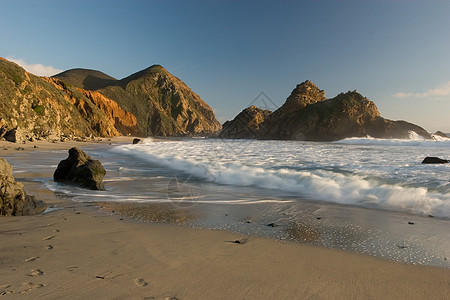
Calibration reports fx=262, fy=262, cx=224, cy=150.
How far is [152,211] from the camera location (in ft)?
16.6

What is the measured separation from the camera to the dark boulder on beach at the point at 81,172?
7184 millimetres

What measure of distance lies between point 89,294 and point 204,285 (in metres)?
0.90

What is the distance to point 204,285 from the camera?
2.25 metres

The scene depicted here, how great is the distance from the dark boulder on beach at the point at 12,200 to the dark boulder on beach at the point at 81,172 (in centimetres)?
237

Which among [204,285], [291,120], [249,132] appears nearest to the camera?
[204,285]

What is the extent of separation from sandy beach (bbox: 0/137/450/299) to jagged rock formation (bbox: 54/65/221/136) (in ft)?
526

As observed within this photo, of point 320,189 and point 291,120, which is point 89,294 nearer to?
point 320,189

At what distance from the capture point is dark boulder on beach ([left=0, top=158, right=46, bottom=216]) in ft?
14.4

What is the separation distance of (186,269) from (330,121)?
98933 mm

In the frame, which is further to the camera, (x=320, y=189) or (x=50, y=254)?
(x=320, y=189)

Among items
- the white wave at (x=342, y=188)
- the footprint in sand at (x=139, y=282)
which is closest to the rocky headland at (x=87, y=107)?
the white wave at (x=342, y=188)

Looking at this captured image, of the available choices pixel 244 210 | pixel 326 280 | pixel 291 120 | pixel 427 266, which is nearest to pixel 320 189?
pixel 244 210

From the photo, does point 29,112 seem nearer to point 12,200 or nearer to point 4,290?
point 12,200

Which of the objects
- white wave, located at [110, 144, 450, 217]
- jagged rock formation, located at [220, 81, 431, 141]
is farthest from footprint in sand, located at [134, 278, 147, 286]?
jagged rock formation, located at [220, 81, 431, 141]
